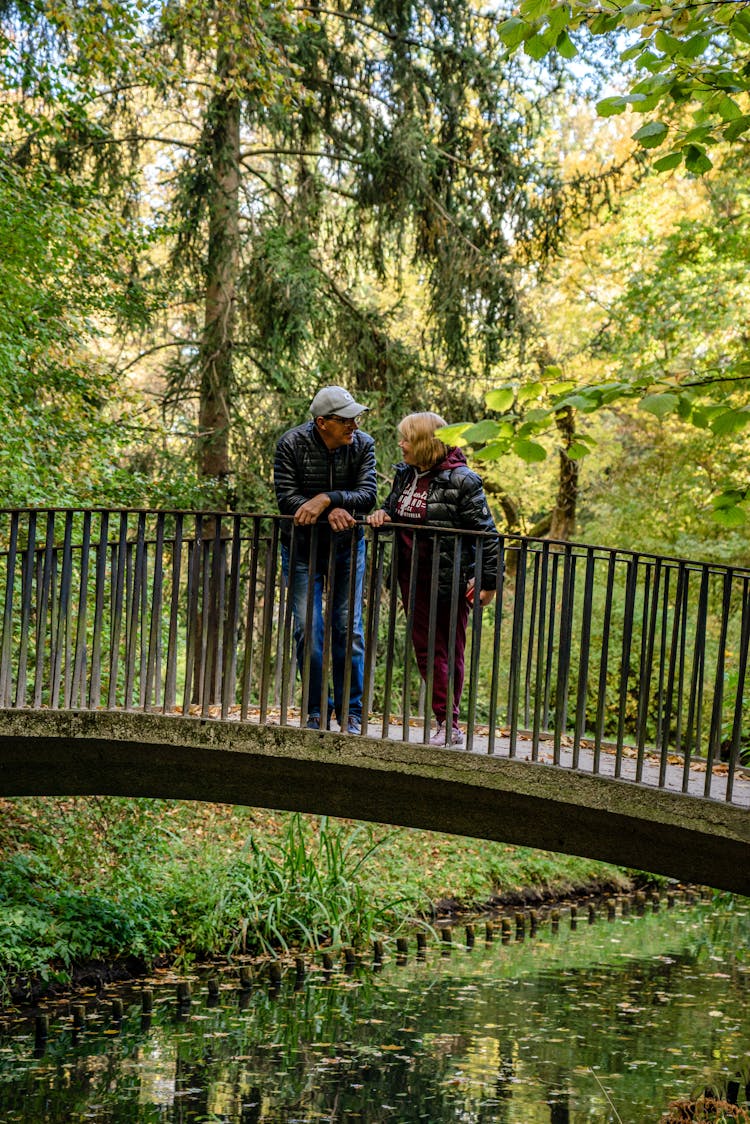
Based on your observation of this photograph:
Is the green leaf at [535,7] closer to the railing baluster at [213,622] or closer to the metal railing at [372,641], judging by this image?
the metal railing at [372,641]

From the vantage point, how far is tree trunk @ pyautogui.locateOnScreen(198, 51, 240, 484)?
49.7 feet

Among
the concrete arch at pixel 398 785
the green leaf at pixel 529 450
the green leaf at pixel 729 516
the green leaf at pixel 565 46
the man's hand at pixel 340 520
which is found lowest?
the concrete arch at pixel 398 785

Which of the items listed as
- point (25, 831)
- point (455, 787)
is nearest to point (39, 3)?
point (25, 831)

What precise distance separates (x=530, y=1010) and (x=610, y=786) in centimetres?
415

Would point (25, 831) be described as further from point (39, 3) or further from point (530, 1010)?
point (39, 3)

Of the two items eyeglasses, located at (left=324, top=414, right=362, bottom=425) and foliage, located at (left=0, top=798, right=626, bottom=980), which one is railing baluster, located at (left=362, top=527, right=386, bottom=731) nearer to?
eyeglasses, located at (left=324, top=414, right=362, bottom=425)

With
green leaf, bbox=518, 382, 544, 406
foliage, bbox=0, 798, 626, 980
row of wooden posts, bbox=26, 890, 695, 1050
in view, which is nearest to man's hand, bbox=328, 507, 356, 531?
green leaf, bbox=518, 382, 544, 406

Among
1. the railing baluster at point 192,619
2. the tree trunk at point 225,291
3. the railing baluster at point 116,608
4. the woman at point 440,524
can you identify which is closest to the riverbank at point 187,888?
the railing baluster at point 116,608

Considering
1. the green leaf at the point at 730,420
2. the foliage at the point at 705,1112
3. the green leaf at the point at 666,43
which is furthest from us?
the foliage at the point at 705,1112

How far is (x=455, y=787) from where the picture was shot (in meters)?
6.96

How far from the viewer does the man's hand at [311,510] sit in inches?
280

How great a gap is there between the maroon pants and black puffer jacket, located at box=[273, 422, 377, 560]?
606mm

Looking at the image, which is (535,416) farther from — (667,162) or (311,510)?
(311,510)

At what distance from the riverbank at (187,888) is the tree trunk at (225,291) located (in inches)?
171
